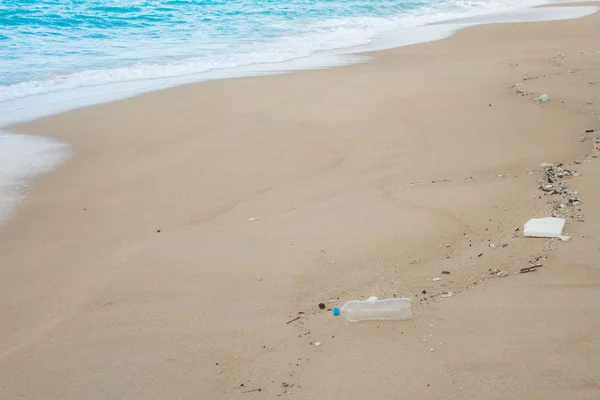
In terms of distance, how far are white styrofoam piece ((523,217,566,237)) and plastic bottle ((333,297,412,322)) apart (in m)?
0.91

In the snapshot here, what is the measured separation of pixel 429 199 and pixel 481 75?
390 centimetres

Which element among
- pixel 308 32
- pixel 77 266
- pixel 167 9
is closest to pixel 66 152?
pixel 77 266

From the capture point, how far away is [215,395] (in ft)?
7.82

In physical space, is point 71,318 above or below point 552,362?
below

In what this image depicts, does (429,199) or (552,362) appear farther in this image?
(429,199)

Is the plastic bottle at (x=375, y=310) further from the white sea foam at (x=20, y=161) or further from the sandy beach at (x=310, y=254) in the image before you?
the white sea foam at (x=20, y=161)

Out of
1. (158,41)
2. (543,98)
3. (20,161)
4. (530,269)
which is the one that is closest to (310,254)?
(530,269)

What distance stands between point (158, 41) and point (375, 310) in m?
10.4

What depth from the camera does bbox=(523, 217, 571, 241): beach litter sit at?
3.16 metres

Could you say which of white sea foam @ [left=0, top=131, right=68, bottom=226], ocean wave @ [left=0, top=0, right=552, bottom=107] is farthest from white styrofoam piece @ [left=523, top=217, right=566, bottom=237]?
ocean wave @ [left=0, top=0, right=552, bottom=107]

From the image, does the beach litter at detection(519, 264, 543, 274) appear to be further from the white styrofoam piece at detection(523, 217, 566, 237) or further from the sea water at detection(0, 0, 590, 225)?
the sea water at detection(0, 0, 590, 225)

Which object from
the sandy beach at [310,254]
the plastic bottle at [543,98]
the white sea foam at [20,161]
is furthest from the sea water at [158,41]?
the plastic bottle at [543,98]

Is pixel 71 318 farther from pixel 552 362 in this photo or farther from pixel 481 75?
pixel 481 75

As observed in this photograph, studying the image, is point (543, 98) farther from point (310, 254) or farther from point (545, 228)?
point (310, 254)
